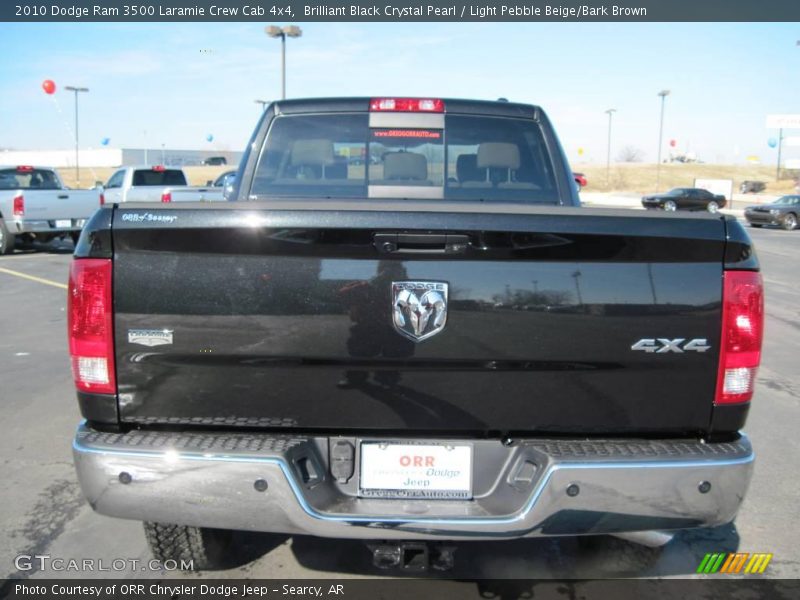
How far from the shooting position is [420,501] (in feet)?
8.12

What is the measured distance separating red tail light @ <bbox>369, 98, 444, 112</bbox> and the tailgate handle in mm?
1955

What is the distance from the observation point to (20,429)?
5055 millimetres

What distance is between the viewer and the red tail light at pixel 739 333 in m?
2.41

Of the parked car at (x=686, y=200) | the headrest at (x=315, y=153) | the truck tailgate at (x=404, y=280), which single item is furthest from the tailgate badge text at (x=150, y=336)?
the parked car at (x=686, y=200)

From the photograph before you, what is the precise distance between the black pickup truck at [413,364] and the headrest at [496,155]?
1734 millimetres

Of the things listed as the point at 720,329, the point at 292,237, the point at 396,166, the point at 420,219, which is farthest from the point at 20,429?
Answer: the point at 720,329

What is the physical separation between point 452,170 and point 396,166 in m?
0.36

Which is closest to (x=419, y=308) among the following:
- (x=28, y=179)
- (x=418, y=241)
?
(x=418, y=241)

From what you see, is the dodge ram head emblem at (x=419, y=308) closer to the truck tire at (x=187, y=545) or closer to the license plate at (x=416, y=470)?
the license plate at (x=416, y=470)

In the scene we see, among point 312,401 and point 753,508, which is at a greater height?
point 312,401

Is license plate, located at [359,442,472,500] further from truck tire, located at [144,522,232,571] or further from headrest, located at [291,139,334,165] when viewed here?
headrest, located at [291,139,334,165]

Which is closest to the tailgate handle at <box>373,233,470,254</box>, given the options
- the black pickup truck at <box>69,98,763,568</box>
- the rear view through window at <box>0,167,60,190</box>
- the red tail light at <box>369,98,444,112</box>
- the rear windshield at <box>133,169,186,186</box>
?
the black pickup truck at <box>69,98,763,568</box>

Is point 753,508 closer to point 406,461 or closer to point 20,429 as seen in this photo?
point 406,461

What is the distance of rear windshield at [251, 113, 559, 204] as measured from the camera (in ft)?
13.4
